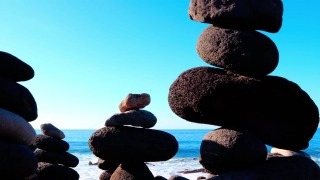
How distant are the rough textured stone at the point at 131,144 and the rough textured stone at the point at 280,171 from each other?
279 cm

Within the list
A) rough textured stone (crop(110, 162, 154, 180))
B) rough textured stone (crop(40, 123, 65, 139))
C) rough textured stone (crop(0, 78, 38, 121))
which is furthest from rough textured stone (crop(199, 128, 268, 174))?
rough textured stone (crop(40, 123, 65, 139))

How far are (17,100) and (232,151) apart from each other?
14.5 feet

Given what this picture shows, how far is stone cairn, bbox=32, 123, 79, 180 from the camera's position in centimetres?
1077

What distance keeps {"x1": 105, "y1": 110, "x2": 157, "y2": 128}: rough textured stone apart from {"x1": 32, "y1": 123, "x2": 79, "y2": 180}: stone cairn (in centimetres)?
263

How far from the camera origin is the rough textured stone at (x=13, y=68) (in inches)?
313

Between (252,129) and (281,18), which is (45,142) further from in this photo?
(281,18)

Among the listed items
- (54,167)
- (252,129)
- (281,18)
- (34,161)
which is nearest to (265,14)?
(281,18)

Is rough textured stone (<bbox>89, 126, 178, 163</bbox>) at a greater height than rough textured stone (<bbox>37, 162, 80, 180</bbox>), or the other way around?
rough textured stone (<bbox>89, 126, 178, 163</bbox>)

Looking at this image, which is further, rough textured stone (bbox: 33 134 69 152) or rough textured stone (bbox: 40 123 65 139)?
rough textured stone (bbox: 40 123 65 139)

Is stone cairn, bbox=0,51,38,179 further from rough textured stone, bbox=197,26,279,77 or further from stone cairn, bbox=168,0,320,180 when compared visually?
rough textured stone, bbox=197,26,279,77

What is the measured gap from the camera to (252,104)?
6590 mm

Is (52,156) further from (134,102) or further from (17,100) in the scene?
(17,100)

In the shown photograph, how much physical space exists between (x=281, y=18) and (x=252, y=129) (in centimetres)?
209

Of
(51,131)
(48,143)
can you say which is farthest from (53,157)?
(51,131)
